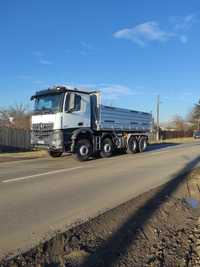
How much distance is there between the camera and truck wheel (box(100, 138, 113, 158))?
740 inches

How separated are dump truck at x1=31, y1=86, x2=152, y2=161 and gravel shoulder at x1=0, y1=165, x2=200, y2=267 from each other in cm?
872

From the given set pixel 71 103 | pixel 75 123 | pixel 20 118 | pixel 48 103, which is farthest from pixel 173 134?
pixel 48 103

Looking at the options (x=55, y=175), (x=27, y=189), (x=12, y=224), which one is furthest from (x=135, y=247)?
(x=55, y=175)

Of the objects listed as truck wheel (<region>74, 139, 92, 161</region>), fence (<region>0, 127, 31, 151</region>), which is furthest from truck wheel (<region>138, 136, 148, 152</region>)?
fence (<region>0, 127, 31, 151</region>)

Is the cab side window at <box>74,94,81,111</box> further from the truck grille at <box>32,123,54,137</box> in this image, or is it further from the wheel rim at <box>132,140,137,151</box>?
the wheel rim at <box>132,140,137,151</box>

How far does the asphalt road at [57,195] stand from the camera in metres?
5.66

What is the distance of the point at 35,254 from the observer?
4.50m

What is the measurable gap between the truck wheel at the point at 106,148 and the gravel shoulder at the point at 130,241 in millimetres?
11111

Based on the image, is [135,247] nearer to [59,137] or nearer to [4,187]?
Result: [4,187]

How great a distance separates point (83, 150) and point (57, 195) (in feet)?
27.9

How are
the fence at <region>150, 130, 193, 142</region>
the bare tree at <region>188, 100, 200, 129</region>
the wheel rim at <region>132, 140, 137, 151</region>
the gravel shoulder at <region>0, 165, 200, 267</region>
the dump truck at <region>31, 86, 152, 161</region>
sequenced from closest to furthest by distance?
the gravel shoulder at <region>0, 165, 200, 267</region>
the dump truck at <region>31, 86, 152, 161</region>
the wheel rim at <region>132, 140, 137, 151</region>
the fence at <region>150, 130, 193, 142</region>
the bare tree at <region>188, 100, 200, 129</region>

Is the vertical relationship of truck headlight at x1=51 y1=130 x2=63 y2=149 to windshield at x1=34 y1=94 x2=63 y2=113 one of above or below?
below

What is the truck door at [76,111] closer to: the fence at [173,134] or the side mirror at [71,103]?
the side mirror at [71,103]

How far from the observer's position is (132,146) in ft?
71.8
